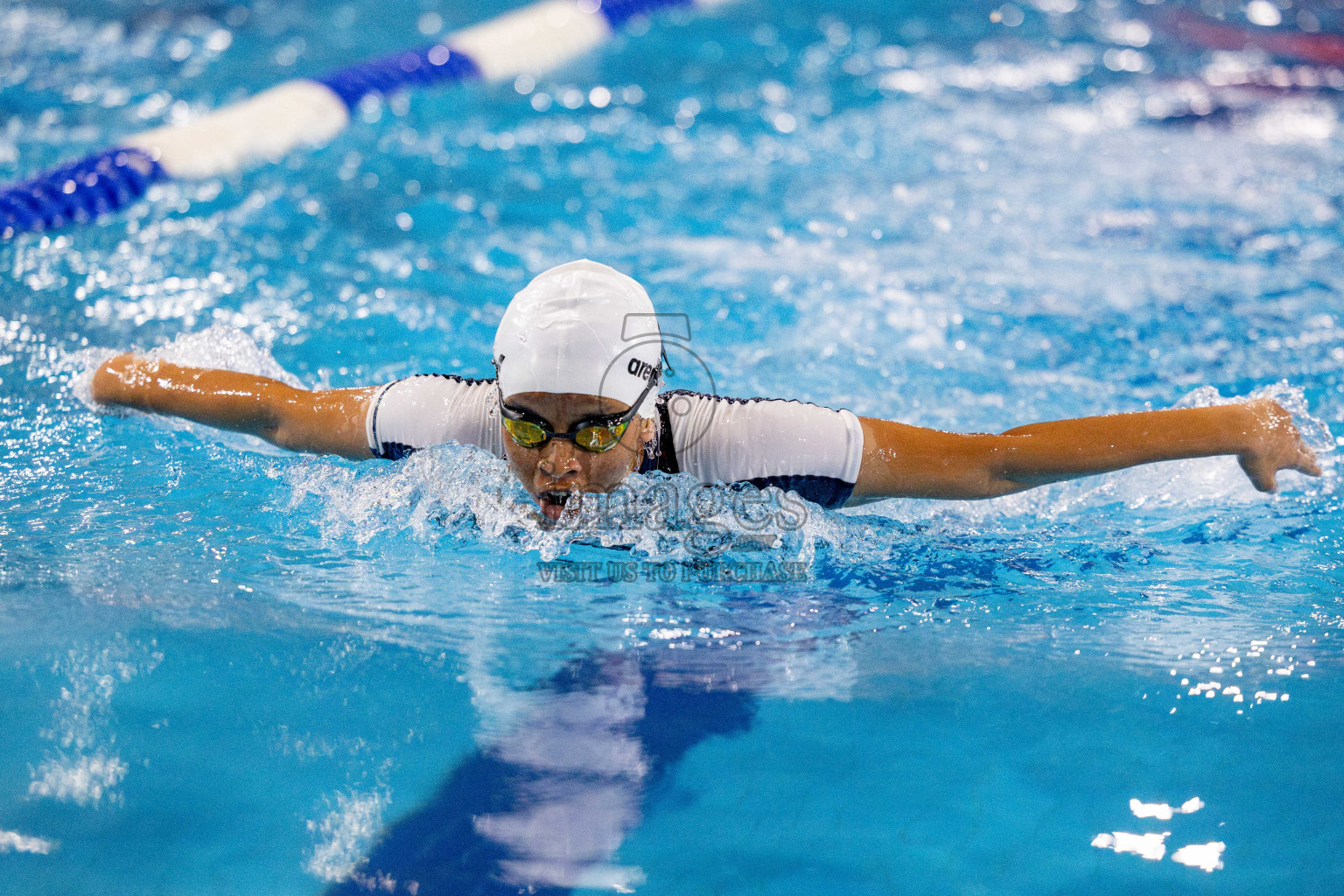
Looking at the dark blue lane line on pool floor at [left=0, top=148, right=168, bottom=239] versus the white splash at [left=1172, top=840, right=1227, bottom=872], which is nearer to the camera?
the white splash at [left=1172, top=840, right=1227, bottom=872]

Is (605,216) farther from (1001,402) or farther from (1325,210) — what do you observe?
(1325,210)

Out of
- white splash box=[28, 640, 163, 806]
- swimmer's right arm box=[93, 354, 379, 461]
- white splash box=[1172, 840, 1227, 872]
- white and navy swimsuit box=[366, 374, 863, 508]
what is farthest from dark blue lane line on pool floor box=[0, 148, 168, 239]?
white splash box=[1172, 840, 1227, 872]

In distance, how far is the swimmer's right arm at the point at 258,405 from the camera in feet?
8.54

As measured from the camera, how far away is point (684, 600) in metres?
2.36

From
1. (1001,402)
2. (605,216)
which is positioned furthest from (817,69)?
(1001,402)

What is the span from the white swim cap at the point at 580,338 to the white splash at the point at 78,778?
97 cm

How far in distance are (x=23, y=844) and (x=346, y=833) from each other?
49 cm

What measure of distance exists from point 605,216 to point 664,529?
2.88m

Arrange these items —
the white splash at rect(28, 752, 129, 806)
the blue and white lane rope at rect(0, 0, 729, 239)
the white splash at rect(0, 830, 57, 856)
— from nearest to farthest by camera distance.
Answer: the white splash at rect(0, 830, 57, 856) → the white splash at rect(28, 752, 129, 806) → the blue and white lane rope at rect(0, 0, 729, 239)

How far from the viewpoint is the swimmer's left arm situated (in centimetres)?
233

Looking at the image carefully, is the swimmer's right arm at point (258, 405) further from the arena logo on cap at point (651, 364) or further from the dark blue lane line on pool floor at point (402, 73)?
the dark blue lane line on pool floor at point (402, 73)

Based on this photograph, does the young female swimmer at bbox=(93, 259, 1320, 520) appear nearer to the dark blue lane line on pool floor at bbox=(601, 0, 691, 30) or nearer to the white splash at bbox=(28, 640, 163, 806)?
the white splash at bbox=(28, 640, 163, 806)

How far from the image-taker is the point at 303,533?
2508 millimetres

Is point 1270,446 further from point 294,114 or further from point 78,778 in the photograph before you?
point 294,114
